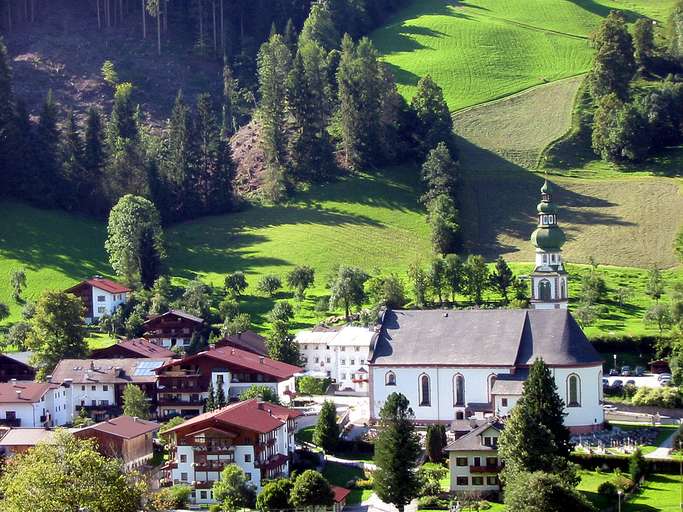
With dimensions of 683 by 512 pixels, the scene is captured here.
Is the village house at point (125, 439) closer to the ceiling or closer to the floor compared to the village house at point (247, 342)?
closer to the floor

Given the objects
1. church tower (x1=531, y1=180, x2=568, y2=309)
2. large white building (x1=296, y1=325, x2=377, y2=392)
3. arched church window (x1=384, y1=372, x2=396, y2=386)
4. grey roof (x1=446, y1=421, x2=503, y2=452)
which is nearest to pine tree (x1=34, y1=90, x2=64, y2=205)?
large white building (x1=296, y1=325, x2=377, y2=392)

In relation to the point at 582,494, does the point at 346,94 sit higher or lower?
higher

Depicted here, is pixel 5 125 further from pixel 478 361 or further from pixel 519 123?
pixel 478 361

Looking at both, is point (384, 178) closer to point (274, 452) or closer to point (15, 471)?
point (274, 452)

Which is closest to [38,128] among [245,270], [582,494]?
[245,270]

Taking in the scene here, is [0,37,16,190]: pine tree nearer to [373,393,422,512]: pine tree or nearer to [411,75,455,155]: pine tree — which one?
[411,75,455,155]: pine tree

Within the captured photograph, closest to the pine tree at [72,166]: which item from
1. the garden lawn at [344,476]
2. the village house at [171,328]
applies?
the village house at [171,328]

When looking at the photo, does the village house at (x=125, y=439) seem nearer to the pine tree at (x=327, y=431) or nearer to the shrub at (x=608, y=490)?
the pine tree at (x=327, y=431)
